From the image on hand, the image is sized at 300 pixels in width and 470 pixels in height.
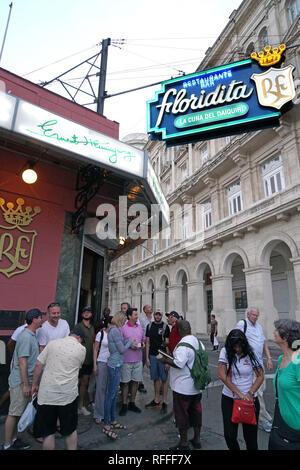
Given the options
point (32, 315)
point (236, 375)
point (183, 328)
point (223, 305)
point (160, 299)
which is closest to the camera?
point (236, 375)

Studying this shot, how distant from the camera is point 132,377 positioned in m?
5.07

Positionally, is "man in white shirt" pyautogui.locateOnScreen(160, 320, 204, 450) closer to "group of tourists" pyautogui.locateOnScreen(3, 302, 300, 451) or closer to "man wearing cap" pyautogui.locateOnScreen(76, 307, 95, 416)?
"group of tourists" pyautogui.locateOnScreen(3, 302, 300, 451)

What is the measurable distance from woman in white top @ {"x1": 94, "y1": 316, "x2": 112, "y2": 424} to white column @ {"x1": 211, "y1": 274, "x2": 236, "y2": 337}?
532 inches

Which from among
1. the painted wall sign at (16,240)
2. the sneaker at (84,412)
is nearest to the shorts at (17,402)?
the sneaker at (84,412)

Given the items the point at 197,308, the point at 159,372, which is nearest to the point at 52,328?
the point at 159,372

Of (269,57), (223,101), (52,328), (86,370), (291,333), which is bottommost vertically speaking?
(86,370)

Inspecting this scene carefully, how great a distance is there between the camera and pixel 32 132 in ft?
13.6

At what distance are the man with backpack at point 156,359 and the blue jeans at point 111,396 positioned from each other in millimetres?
1283

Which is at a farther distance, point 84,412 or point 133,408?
point 133,408

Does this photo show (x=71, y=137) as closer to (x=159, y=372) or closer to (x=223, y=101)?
(x=223, y=101)

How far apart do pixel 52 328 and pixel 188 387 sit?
233cm

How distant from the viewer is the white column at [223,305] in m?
16.8
